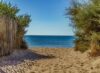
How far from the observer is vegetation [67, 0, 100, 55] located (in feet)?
47.6

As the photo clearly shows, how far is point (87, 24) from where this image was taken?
1589 centimetres

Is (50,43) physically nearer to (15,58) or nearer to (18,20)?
(18,20)

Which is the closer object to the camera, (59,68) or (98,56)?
(59,68)

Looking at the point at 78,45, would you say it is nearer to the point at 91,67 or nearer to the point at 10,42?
the point at 10,42

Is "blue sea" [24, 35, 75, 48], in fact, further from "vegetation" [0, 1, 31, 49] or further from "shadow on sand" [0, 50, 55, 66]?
"shadow on sand" [0, 50, 55, 66]

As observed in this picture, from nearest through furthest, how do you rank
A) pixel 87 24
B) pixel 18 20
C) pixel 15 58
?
pixel 15 58, pixel 87 24, pixel 18 20

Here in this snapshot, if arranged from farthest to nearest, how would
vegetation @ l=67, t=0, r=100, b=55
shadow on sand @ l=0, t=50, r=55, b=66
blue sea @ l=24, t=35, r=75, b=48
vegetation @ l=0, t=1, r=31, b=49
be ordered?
blue sea @ l=24, t=35, r=75, b=48, vegetation @ l=0, t=1, r=31, b=49, vegetation @ l=67, t=0, r=100, b=55, shadow on sand @ l=0, t=50, r=55, b=66

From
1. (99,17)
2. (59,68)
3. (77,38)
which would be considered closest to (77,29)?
(77,38)

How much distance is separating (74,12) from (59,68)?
760cm

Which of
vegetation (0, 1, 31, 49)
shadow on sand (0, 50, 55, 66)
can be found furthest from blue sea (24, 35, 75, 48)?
shadow on sand (0, 50, 55, 66)

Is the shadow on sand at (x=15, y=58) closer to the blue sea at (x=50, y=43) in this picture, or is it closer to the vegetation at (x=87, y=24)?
the vegetation at (x=87, y=24)

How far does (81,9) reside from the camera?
1631 centimetres

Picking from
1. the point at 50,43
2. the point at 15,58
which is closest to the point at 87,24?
the point at 15,58

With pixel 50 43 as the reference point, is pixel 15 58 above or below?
above
